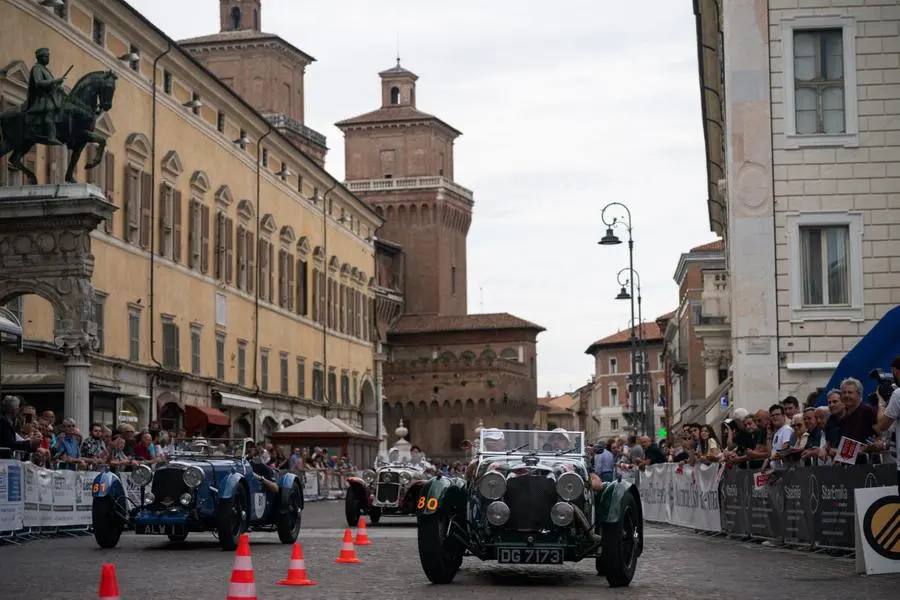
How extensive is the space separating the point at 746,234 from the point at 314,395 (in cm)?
4152

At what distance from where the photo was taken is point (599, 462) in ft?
101

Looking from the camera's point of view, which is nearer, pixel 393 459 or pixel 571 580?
pixel 571 580

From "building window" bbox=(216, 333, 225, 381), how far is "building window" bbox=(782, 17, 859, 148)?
28.5 m

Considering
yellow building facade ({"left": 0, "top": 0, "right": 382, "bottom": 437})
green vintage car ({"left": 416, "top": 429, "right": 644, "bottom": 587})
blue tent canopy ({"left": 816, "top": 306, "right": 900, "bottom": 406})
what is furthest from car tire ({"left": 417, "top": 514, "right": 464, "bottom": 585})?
yellow building facade ({"left": 0, "top": 0, "right": 382, "bottom": 437})

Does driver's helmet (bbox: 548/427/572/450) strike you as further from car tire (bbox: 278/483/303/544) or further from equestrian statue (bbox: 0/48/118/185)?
equestrian statue (bbox: 0/48/118/185)

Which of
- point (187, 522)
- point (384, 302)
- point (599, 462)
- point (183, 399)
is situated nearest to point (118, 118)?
point (183, 399)

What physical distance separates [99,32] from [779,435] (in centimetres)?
2818

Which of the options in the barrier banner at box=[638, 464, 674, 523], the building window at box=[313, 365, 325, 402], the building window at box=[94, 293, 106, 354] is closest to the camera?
the barrier banner at box=[638, 464, 674, 523]

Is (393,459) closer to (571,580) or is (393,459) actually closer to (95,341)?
(95,341)

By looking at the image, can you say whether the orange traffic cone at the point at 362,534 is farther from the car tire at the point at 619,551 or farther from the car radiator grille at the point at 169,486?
the car tire at the point at 619,551

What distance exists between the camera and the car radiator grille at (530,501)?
47.1 ft

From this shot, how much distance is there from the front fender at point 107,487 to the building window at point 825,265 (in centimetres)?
1406

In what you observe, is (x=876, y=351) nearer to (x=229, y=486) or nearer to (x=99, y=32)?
A: (x=229, y=486)

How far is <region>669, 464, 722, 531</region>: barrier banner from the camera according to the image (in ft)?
78.9
